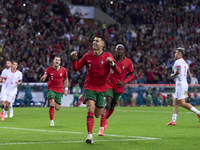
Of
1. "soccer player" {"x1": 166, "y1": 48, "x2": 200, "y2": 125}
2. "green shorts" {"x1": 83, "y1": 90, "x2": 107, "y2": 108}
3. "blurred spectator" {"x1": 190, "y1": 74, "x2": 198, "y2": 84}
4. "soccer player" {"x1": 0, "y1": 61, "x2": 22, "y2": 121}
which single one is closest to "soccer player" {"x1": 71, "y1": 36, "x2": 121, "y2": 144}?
"green shorts" {"x1": 83, "y1": 90, "x2": 107, "y2": 108}

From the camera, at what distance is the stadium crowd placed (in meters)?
32.3

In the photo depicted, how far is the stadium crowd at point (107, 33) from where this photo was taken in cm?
3228

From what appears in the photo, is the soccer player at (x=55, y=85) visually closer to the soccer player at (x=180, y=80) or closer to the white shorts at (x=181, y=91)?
the soccer player at (x=180, y=80)

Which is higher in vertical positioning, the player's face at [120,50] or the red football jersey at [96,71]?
the player's face at [120,50]

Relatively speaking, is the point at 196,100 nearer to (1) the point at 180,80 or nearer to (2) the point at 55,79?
(1) the point at 180,80

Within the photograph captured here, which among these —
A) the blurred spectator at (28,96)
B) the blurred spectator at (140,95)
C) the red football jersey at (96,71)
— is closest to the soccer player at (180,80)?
the red football jersey at (96,71)

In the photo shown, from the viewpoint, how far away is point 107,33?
38.3 meters

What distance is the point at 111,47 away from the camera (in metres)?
36.1

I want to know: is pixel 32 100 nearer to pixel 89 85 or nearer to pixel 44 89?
pixel 44 89

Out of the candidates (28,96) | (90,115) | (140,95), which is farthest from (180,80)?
(140,95)

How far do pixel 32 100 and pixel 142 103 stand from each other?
910cm

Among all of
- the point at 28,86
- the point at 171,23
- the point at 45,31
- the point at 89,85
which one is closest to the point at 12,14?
the point at 45,31

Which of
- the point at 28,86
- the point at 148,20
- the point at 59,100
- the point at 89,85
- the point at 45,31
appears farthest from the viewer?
the point at 148,20

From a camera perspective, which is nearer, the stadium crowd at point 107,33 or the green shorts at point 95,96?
the green shorts at point 95,96
